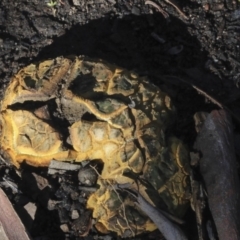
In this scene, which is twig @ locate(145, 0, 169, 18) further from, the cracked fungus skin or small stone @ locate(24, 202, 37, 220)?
small stone @ locate(24, 202, 37, 220)

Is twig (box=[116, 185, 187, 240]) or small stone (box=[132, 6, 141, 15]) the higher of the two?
small stone (box=[132, 6, 141, 15])

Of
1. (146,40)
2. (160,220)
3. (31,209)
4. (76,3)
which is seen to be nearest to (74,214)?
(31,209)

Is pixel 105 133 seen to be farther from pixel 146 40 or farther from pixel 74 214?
pixel 146 40

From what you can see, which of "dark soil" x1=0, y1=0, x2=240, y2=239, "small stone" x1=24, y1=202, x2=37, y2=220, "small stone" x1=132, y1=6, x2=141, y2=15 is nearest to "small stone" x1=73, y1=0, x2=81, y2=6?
"dark soil" x1=0, y1=0, x2=240, y2=239

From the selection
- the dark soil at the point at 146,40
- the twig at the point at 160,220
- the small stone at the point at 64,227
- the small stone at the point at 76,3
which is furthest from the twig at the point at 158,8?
the small stone at the point at 64,227

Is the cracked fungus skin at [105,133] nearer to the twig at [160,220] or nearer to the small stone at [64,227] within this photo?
the twig at [160,220]
